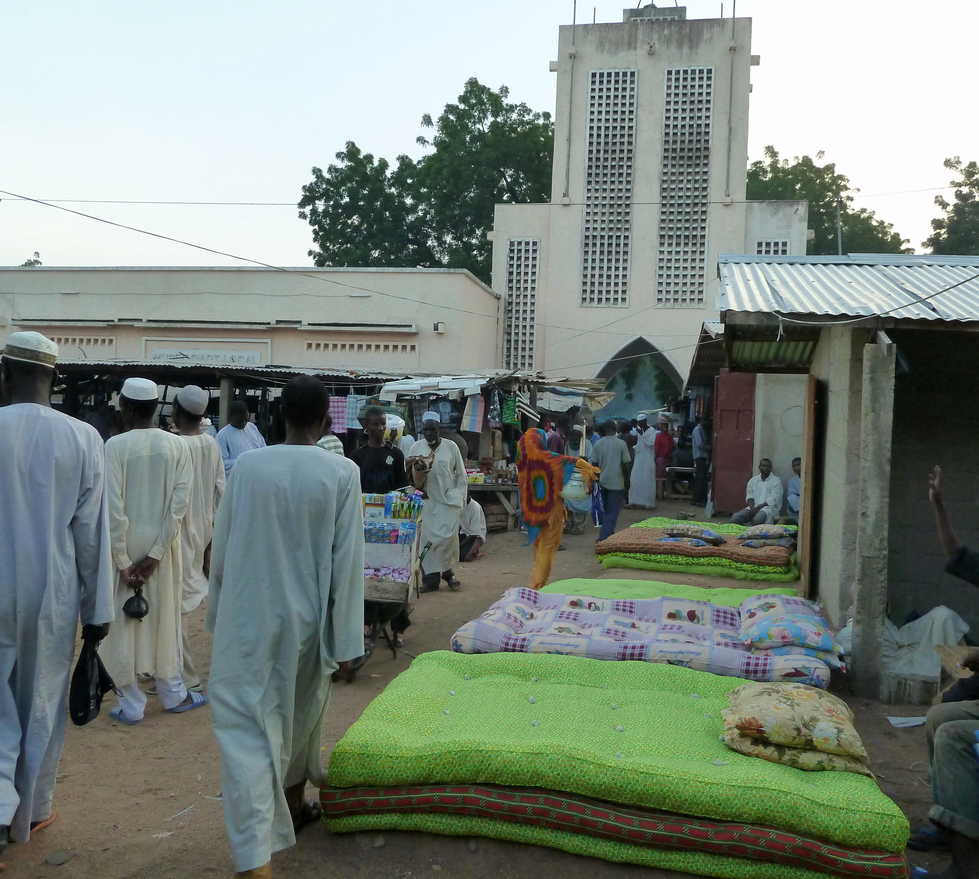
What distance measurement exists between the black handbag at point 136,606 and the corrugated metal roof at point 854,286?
362cm

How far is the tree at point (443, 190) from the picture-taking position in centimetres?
3297

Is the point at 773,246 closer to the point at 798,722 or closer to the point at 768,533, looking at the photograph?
the point at 768,533

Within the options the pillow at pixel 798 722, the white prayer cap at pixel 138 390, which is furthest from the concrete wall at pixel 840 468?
the white prayer cap at pixel 138 390

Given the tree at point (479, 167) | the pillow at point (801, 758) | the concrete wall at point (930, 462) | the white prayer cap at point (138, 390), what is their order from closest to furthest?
the pillow at point (801, 758)
the white prayer cap at point (138, 390)
the concrete wall at point (930, 462)
the tree at point (479, 167)

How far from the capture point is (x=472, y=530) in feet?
36.7

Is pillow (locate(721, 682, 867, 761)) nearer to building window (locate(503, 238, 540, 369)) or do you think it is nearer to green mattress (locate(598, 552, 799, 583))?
green mattress (locate(598, 552, 799, 583))

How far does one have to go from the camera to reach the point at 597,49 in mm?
24500

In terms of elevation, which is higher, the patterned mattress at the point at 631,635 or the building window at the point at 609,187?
the building window at the point at 609,187

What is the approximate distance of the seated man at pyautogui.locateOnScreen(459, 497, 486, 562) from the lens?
36.5ft

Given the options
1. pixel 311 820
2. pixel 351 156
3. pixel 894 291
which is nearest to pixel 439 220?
pixel 351 156

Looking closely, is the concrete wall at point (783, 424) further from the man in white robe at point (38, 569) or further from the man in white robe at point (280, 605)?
the man in white robe at point (38, 569)

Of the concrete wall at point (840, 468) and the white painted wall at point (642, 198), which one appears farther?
the white painted wall at point (642, 198)

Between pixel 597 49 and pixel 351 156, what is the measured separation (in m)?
12.0

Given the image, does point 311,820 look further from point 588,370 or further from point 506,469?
point 588,370
